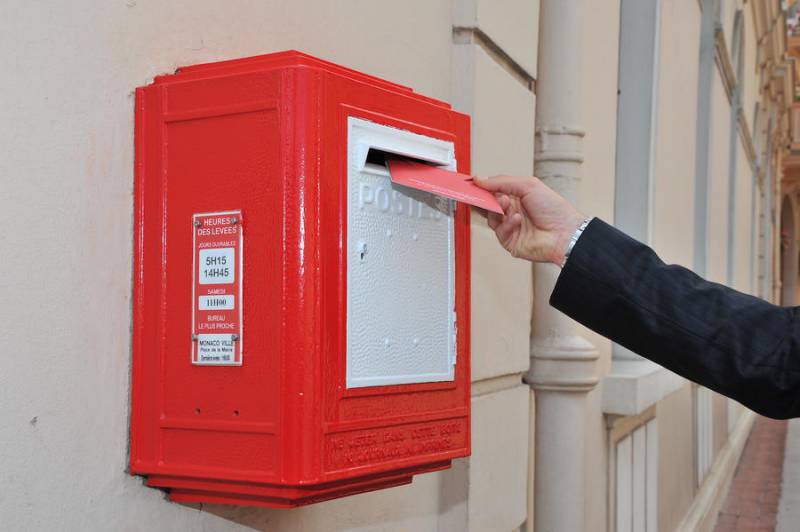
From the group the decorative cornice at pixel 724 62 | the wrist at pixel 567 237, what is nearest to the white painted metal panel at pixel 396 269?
the wrist at pixel 567 237

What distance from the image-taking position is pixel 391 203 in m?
1.38

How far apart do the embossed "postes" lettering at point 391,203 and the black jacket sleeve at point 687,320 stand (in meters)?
0.29

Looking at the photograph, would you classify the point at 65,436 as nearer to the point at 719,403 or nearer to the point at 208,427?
the point at 208,427

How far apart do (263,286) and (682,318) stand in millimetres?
706

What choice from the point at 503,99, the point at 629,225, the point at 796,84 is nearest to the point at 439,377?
the point at 503,99

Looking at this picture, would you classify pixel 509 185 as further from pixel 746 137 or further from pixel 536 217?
pixel 746 137

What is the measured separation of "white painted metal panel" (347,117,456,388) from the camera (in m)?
1.30

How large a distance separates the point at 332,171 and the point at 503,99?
1291 mm

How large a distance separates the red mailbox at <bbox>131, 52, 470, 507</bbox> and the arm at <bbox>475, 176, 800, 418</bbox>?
338 millimetres

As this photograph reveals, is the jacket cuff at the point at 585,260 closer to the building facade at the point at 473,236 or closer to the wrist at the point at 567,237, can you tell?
the wrist at the point at 567,237

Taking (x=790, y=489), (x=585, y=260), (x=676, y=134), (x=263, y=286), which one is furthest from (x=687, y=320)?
(x=790, y=489)

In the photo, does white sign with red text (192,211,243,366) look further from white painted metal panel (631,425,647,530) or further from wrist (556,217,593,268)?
white painted metal panel (631,425,647,530)

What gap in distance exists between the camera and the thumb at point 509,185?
1.57 metres

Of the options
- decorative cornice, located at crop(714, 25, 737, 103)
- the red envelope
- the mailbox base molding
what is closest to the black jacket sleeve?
the red envelope
